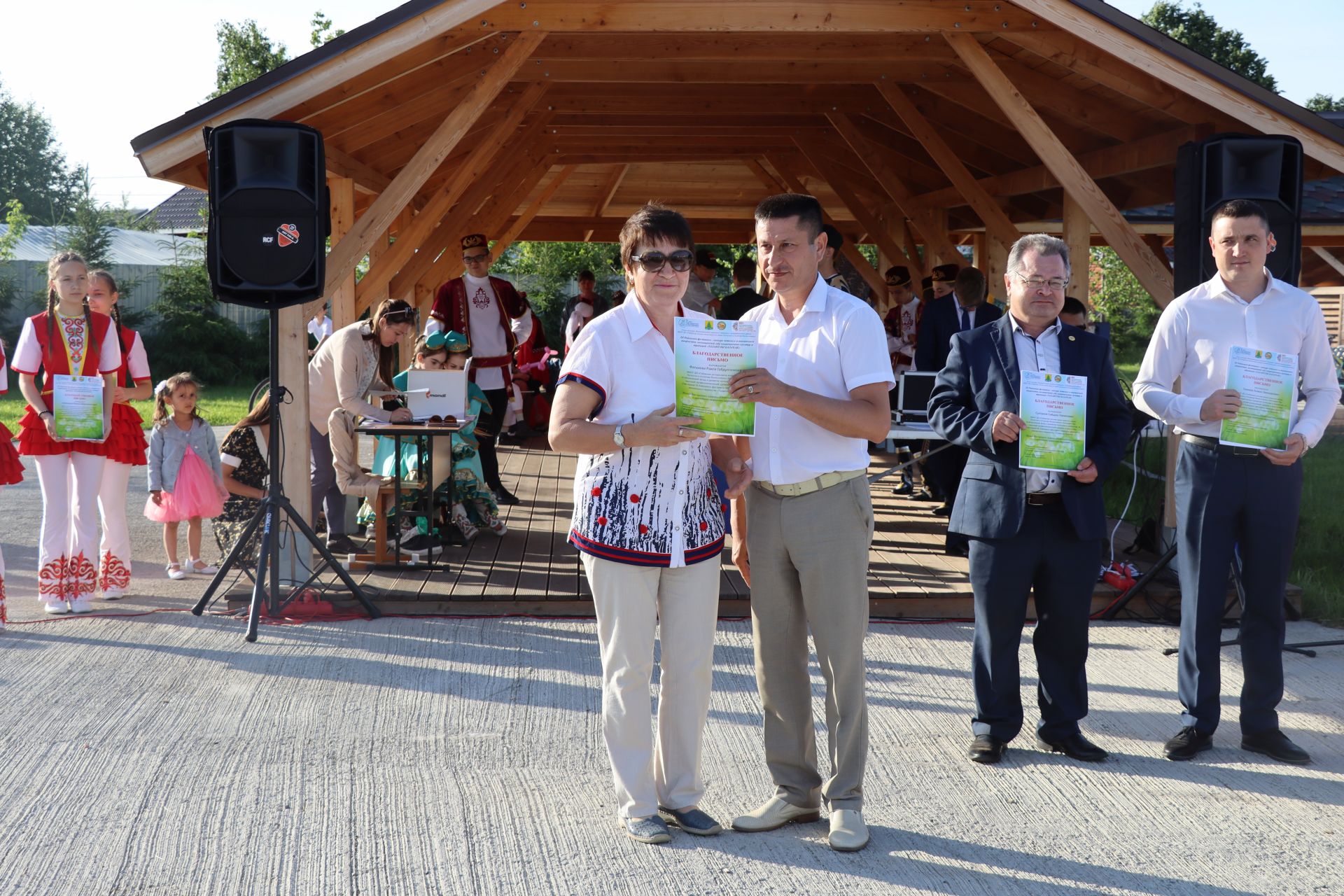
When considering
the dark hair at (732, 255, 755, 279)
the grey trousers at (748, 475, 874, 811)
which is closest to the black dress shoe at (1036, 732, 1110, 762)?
the grey trousers at (748, 475, 874, 811)

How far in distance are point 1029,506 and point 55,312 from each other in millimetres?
4616

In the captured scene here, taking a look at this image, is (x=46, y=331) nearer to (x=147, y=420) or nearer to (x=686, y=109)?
(x=686, y=109)

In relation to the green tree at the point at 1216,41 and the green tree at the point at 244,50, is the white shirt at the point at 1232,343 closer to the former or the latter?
the green tree at the point at 244,50

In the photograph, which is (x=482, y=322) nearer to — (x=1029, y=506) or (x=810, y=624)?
(x=1029, y=506)

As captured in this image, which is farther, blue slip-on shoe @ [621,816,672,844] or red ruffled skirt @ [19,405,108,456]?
red ruffled skirt @ [19,405,108,456]

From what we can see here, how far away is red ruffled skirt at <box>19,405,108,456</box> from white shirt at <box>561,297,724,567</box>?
12.0 feet

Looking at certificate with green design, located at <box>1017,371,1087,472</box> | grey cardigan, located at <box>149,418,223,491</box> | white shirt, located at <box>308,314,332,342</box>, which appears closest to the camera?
certificate with green design, located at <box>1017,371,1087,472</box>

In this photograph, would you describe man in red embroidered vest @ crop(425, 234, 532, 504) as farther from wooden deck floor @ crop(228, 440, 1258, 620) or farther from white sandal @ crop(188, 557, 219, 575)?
white sandal @ crop(188, 557, 219, 575)

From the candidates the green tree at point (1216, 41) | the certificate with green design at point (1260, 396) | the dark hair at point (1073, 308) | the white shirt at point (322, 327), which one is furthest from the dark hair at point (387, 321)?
the green tree at point (1216, 41)

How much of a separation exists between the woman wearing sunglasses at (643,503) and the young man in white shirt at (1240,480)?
181 centimetres

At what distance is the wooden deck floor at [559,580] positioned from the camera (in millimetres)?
6020

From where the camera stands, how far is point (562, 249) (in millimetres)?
26984

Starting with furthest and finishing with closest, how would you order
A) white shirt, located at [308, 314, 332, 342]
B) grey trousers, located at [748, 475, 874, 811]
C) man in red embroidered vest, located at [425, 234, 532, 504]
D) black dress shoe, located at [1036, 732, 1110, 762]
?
white shirt, located at [308, 314, 332, 342], man in red embroidered vest, located at [425, 234, 532, 504], black dress shoe, located at [1036, 732, 1110, 762], grey trousers, located at [748, 475, 874, 811]

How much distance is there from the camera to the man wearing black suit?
793 cm
